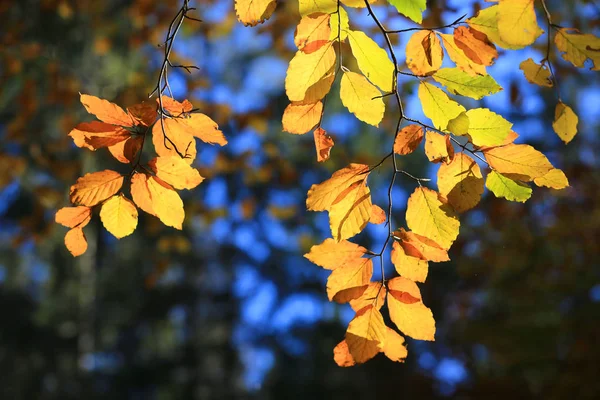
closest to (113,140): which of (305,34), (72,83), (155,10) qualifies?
(305,34)

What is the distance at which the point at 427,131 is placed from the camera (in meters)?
0.88

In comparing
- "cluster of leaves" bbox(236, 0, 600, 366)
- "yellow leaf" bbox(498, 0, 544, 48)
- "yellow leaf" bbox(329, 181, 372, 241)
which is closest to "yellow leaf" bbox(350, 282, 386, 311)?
"cluster of leaves" bbox(236, 0, 600, 366)

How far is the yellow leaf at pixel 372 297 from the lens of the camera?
0.92 metres

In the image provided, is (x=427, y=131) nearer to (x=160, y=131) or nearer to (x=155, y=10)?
(x=160, y=131)

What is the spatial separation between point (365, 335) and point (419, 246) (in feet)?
0.59

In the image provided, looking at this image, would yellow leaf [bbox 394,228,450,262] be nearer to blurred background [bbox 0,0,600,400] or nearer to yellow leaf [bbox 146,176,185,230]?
yellow leaf [bbox 146,176,185,230]

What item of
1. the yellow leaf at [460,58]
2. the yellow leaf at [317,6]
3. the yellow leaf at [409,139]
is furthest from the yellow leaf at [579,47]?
the yellow leaf at [317,6]

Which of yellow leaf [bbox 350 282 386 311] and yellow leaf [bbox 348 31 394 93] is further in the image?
yellow leaf [bbox 350 282 386 311]

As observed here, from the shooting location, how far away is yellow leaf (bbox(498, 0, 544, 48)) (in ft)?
2.53

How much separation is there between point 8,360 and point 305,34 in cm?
960

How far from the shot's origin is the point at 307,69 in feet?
2.68

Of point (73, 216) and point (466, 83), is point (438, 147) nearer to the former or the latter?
point (466, 83)

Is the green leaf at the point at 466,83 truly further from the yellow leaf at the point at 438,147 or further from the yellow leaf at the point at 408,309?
the yellow leaf at the point at 408,309

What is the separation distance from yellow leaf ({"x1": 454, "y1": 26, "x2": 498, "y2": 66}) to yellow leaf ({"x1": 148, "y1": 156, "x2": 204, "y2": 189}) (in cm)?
49
